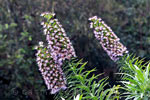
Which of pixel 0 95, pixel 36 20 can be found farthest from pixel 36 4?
pixel 0 95

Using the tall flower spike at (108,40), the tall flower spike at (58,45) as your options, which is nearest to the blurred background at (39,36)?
the tall flower spike at (108,40)

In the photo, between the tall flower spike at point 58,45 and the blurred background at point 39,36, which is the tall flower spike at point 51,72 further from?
the blurred background at point 39,36

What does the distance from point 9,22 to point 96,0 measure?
2.27 m

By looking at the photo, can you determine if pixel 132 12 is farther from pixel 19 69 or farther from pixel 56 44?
pixel 56 44

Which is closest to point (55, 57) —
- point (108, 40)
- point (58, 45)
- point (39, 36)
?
point (58, 45)

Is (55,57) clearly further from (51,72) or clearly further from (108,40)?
(108,40)

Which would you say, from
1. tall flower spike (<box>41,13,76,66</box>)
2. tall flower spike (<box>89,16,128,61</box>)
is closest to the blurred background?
tall flower spike (<box>89,16,128,61</box>)

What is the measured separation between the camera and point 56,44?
2.54 m

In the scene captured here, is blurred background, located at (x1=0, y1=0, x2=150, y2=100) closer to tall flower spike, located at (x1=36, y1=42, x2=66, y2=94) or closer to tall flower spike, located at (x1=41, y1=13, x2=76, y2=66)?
tall flower spike, located at (x1=36, y1=42, x2=66, y2=94)

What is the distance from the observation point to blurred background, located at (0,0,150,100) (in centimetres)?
468

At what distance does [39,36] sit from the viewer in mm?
4965

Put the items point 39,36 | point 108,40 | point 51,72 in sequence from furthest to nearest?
point 39,36 < point 108,40 < point 51,72

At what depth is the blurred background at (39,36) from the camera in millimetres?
4680

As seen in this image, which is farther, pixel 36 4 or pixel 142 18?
pixel 142 18
